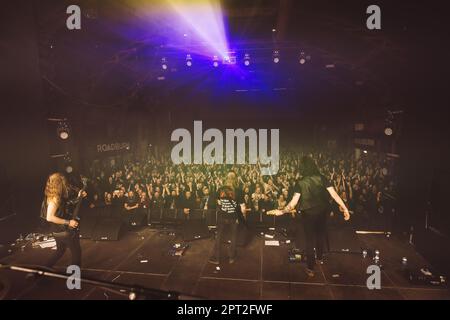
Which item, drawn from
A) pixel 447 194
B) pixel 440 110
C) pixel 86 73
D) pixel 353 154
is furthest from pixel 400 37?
pixel 86 73

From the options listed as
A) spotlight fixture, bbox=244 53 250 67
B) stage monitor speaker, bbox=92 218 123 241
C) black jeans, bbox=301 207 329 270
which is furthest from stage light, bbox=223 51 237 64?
black jeans, bbox=301 207 329 270

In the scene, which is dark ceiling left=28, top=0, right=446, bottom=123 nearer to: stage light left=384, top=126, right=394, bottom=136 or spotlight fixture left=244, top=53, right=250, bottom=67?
spotlight fixture left=244, top=53, right=250, bottom=67

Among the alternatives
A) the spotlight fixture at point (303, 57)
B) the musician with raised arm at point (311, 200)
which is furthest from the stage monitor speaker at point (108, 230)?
the spotlight fixture at point (303, 57)

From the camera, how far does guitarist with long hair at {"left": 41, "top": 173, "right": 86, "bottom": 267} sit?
4789 mm

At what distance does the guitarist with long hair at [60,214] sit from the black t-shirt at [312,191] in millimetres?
3905

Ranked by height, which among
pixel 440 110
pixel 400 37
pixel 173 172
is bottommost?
pixel 173 172

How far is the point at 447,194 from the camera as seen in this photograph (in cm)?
580

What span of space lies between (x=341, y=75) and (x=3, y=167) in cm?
1339

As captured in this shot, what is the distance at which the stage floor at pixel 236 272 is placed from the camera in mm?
5055

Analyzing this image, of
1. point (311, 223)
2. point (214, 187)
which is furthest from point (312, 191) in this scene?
point (214, 187)

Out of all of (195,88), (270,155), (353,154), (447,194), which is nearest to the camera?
(447,194)

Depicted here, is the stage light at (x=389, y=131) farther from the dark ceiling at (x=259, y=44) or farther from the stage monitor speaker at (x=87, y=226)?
the stage monitor speaker at (x=87, y=226)
